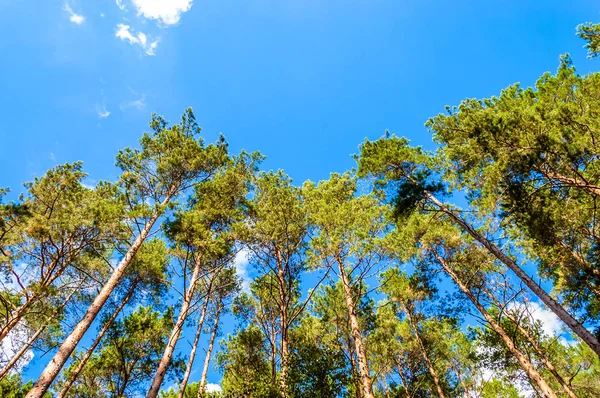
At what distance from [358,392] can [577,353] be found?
17025mm

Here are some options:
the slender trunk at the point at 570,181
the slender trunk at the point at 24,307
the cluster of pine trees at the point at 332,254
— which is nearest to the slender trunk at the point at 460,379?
the cluster of pine trees at the point at 332,254

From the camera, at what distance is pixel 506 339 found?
35.5 feet

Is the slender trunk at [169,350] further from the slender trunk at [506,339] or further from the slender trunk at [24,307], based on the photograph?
the slender trunk at [506,339]

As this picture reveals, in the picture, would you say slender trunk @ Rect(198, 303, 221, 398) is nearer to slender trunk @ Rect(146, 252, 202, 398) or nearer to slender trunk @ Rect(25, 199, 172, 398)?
slender trunk @ Rect(146, 252, 202, 398)

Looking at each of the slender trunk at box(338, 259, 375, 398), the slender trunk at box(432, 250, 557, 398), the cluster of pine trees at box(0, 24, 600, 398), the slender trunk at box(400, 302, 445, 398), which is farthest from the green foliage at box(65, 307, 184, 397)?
the slender trunk at box(432, 250, 557, 398)

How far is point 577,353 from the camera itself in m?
17.0

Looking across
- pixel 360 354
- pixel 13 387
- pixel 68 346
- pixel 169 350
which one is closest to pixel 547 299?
pixel 360 354

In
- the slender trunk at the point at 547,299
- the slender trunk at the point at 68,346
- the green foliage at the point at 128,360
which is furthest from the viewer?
the green foliage at the point at 128,360

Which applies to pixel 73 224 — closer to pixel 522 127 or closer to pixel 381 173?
pixel 381 173

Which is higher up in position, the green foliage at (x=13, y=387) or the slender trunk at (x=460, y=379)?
the slender trunk at (x=460, y=379)

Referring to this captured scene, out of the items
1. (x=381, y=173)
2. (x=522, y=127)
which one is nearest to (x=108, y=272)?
(x=381, y=173)

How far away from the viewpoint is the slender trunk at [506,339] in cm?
953

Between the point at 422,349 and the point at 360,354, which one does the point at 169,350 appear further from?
the point at 422,349

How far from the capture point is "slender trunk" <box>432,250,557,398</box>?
9534 mm
